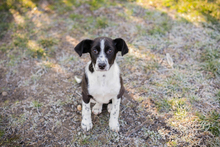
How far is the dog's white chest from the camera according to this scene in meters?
2.79

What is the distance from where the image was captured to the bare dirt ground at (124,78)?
10.7 feet

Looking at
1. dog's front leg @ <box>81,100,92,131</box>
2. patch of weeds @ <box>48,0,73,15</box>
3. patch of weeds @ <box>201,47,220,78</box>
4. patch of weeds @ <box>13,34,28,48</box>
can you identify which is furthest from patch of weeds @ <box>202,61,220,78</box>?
patch of weeds @ <box>13,34,28,48</box>

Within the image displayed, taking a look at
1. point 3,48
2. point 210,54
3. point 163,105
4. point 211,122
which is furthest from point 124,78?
point 3,48

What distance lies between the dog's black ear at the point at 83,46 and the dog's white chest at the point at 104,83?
1.46 ft

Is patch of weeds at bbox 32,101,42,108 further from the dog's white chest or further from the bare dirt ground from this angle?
the dog's white chest

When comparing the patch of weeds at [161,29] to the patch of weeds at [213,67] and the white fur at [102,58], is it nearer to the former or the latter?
the patch of weeds at [213,67]

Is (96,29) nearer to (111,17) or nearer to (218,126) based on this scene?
(111,17)

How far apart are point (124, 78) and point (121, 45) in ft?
5.72

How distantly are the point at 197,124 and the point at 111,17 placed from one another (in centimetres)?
492

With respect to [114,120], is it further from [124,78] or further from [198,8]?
[198,8]

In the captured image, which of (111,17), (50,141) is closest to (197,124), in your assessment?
(50,141)

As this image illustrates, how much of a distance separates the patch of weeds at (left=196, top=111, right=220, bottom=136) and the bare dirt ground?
0.06 feet

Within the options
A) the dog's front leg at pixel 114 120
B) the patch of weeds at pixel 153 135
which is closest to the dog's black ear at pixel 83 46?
the dog's front leg at pixel 114 120

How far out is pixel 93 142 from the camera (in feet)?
10.4
